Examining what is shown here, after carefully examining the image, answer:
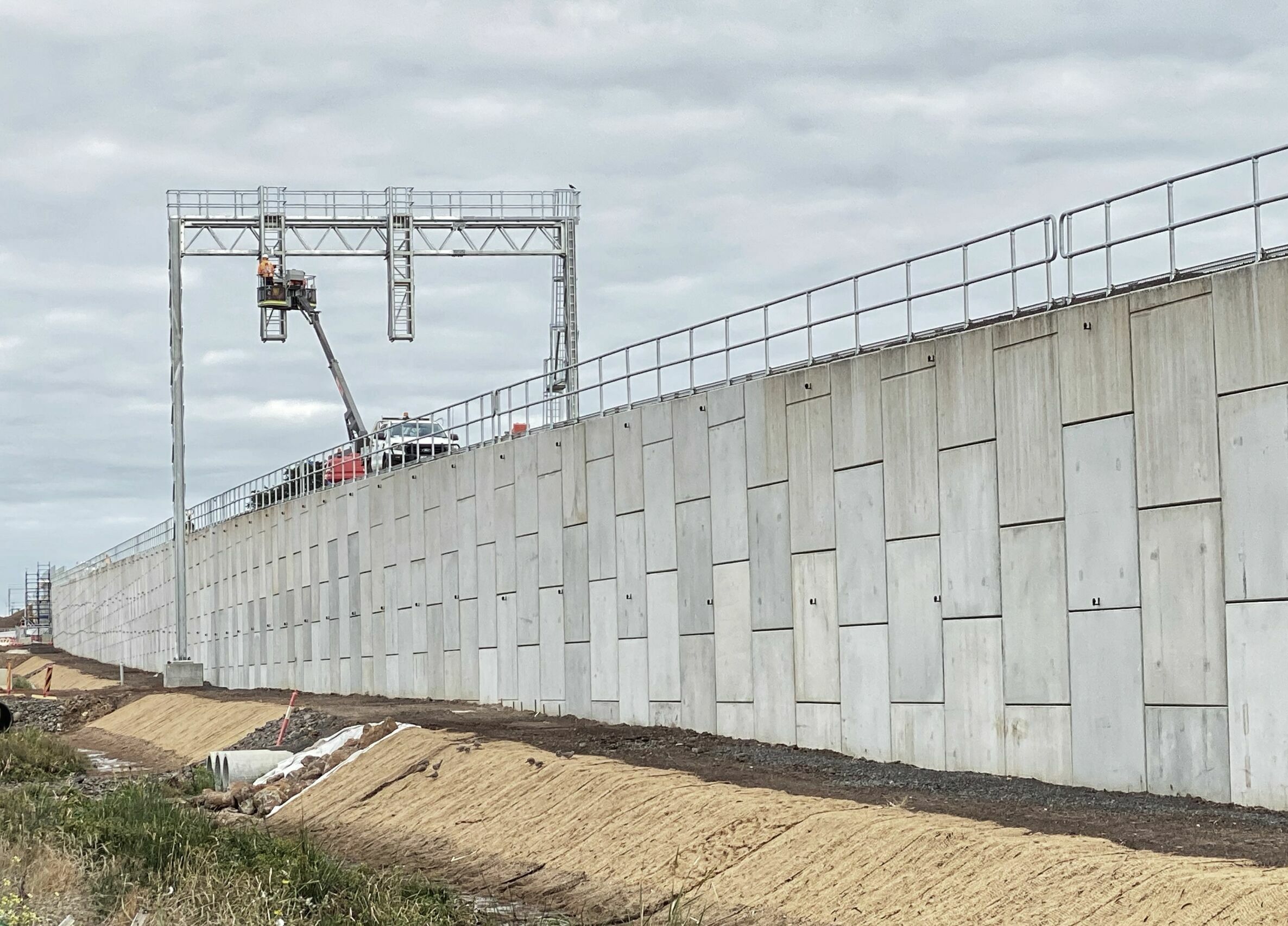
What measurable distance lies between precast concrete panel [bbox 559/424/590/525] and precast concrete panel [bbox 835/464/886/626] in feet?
29.5

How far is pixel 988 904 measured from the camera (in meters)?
13.6

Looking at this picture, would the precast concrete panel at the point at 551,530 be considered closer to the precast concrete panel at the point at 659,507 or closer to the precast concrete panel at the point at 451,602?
the precast concrete panel at the point at 659,507

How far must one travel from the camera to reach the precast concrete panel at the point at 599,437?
3098 cm

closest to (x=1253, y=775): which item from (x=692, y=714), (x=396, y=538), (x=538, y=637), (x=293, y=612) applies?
(x=692, y=714)

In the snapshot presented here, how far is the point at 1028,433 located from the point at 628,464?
1121 centimetres

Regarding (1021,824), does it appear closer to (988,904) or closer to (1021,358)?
(988,904)

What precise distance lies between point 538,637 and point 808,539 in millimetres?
10535

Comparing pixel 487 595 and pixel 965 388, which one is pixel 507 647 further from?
pixel 965 388

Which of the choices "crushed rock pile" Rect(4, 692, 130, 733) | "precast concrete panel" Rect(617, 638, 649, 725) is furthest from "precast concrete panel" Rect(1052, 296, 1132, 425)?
"crushed rock pile" Rect(4, 692, 130, 733)

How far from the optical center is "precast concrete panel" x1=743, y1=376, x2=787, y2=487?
25.4 m

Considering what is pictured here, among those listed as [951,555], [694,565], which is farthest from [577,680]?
[951,555]

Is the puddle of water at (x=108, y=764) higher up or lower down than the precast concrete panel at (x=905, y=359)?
lower down

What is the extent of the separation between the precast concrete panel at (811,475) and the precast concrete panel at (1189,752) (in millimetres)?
6782

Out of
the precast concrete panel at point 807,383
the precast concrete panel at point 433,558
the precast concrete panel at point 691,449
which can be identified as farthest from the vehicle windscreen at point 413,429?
the precast concrete panel at point 807,383
